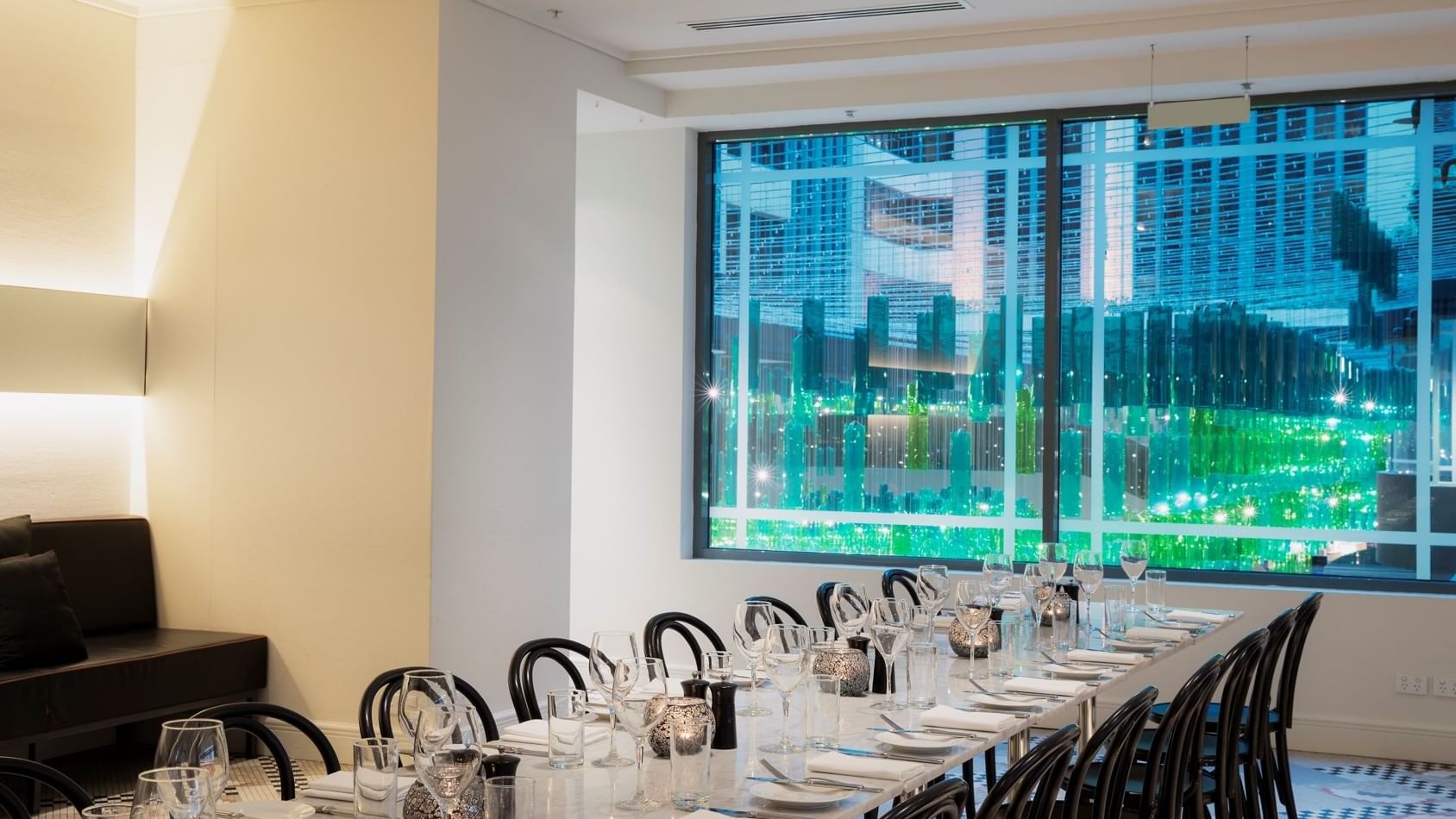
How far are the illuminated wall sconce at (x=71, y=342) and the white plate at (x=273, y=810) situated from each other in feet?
13.4

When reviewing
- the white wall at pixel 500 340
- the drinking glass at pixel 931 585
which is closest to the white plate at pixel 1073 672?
the drinking glass at pixel 931 585

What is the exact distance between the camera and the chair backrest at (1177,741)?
133 inches

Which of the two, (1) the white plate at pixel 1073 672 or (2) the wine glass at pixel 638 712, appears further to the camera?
(1) the white plate at pixel 1073 672

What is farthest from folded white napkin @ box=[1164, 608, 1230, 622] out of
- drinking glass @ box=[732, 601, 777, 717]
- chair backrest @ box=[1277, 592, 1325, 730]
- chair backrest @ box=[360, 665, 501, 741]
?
chair backrest @ box=[360, 665, 501, 741]

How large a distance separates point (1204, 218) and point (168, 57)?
4876 millimetres

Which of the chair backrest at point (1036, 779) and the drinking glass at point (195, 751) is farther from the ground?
the drinking glass at point (195, 751)

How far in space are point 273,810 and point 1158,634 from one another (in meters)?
3.16

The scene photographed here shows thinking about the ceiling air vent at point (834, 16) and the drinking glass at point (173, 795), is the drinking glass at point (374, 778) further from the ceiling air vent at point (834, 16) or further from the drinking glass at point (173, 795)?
the ceiling air vent at point (834, 16)

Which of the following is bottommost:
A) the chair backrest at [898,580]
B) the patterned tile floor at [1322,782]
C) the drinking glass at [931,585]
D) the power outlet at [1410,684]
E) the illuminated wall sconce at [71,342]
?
the patterned tile floor at [1322,782]

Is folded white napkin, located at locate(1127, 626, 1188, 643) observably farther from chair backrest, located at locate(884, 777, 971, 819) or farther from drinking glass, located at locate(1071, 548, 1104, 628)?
chair backrest, located at locate(884, 777, 971, 819)

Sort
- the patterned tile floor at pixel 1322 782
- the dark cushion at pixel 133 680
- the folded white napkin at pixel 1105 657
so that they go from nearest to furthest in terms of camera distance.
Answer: the folded white napkin at pixel 1105 657 → the dark cushion at pixel 133 680 → the patterned tile floor at pixel 1322 782

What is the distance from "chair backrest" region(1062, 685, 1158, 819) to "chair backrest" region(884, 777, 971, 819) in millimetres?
592

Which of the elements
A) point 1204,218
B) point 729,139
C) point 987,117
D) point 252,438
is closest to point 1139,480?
point 1204,218

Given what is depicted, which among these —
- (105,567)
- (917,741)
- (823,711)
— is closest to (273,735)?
(823,711)
